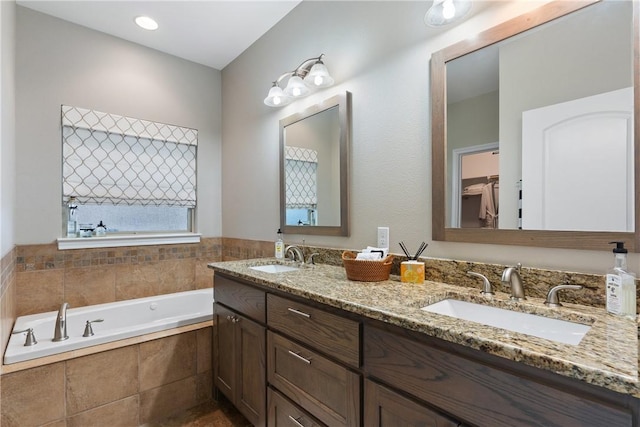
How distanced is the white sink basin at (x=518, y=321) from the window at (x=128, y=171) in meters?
2.58

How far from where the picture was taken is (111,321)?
241 centimetres

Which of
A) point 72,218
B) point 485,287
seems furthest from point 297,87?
point 72,218

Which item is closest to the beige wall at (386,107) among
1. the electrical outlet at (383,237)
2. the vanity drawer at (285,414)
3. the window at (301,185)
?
the electrical outlet at (383,237)

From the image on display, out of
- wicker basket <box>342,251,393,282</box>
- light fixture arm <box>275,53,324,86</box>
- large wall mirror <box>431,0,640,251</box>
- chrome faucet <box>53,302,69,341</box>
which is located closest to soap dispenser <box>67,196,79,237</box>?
chrome faucet <box>53,302,69,341</box>

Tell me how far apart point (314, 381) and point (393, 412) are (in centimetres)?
38

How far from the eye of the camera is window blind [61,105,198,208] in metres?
2.41

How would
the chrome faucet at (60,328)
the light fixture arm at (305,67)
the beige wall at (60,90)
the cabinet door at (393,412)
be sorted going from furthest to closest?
the beige wall at (60,90) < the light fixture arm at (305,67) < the chrome faucet at (60,328) < the cabinet door at (393,412)

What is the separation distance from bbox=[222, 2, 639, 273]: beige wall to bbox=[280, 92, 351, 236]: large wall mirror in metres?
0.06

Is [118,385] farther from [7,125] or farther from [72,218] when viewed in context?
[7,125]

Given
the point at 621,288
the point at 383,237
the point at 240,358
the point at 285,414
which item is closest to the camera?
the point at 621,288

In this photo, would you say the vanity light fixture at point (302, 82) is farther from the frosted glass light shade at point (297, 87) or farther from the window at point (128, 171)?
the window at point (128, 171)

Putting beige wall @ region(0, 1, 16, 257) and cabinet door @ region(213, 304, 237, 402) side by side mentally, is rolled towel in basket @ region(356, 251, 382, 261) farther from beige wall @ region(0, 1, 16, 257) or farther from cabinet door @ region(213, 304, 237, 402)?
beige wall @ region(0, 1, 16, 257)

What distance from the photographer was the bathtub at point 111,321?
5.53ft

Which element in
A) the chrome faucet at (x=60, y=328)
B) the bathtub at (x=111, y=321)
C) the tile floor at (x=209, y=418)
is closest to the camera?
the bathtub at (x=111, y=321)
